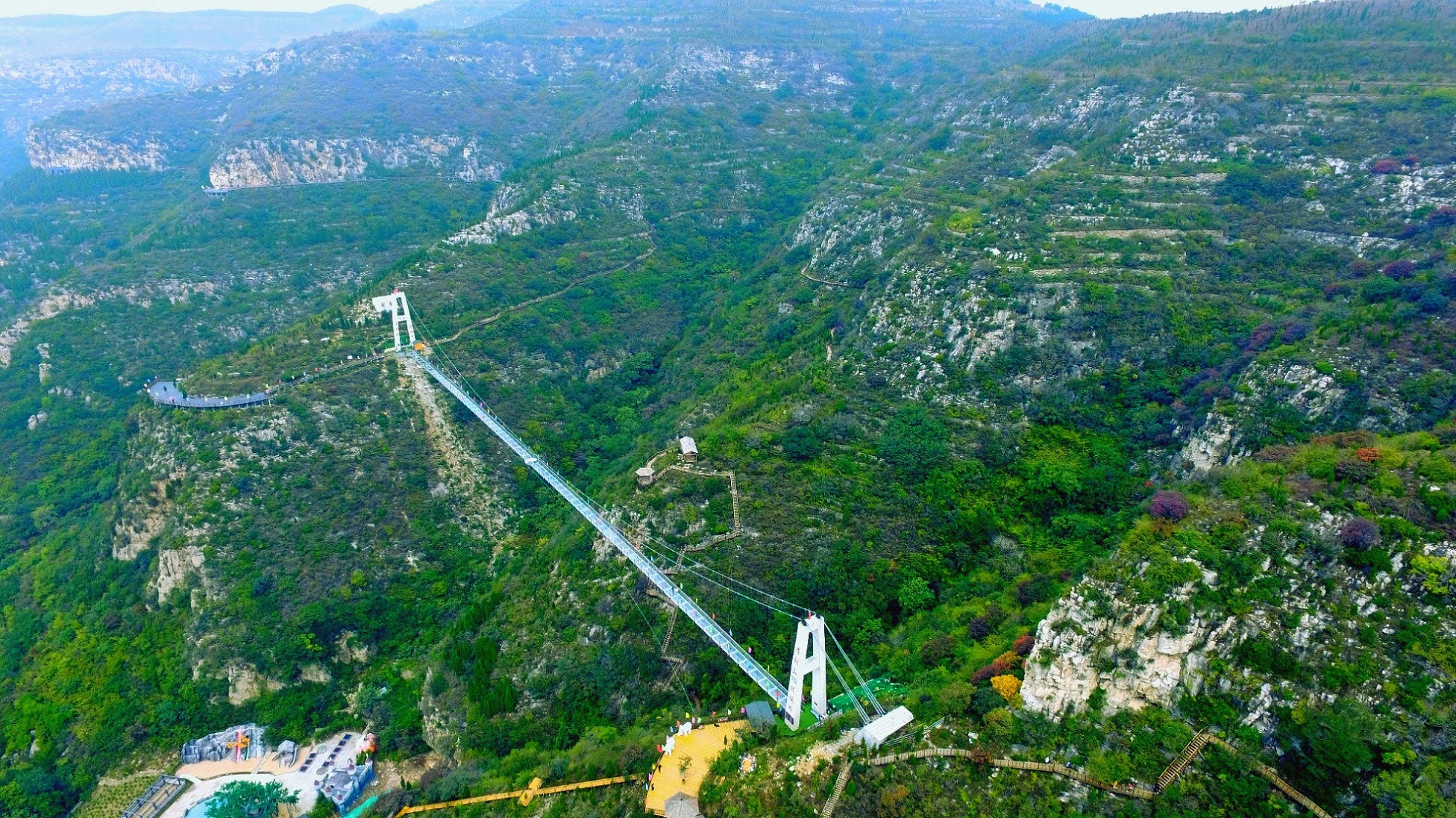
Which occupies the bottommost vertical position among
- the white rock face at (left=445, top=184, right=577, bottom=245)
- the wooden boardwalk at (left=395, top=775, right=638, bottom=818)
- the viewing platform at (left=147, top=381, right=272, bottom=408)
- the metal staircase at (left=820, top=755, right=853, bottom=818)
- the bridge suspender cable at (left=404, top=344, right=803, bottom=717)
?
the wooden boardwalk at (left=395, top=775, right=638, bottom=818)

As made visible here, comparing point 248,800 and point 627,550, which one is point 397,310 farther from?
point 248,800

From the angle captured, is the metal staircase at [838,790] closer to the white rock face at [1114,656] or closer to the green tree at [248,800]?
the white rock face at [1114,656]

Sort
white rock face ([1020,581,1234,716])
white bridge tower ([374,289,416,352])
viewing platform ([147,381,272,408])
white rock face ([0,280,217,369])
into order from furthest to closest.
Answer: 1. white rock face ([0,280,217,369])
2. white bridge tower ([374,289,416,352])
3. viewing platform ([147,381,272,408])
4. white rock face ([1020,581,1234,716])

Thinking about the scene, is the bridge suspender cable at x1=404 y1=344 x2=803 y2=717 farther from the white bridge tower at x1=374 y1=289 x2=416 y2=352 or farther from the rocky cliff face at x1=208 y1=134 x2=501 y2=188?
the rocky cliff face at x1=208 y1=134 x2=501 y2=188

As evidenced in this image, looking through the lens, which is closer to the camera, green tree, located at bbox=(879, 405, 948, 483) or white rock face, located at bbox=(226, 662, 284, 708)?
green tree, located at bbox=(879, 405, 948, 483)

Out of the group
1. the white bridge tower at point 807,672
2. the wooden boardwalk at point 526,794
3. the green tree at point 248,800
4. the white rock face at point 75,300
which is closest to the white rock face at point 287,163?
the white rock face at point 75,300

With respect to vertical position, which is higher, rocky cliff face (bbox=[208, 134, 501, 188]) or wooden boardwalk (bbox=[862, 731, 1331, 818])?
rocky cliff face (bbox=[208, 134, 501, 188])

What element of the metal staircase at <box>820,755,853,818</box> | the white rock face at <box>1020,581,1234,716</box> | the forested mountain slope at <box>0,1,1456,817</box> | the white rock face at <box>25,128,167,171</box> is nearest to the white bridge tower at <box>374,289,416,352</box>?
the forested mountain slope at <box>0,1,1456,817</box>
